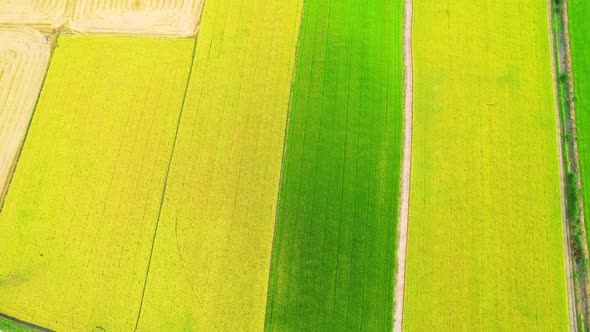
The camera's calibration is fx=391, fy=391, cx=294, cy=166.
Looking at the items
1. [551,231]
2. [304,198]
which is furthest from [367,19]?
[551,231]

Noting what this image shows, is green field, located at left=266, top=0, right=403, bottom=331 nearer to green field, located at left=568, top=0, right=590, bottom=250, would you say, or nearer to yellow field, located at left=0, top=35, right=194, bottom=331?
yellow field, located at left=0, top=35, right=194, bottom=331

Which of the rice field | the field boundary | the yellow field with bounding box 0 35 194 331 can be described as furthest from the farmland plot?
the field boundary

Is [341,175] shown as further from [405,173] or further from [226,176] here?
[226,176]

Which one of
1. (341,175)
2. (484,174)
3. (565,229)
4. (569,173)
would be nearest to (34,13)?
(341,175)

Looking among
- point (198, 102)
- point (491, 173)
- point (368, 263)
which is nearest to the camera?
point (368, 263)

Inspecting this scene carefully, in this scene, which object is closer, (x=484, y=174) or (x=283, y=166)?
(x=484, y=174)

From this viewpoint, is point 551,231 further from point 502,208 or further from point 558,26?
point 558,26
